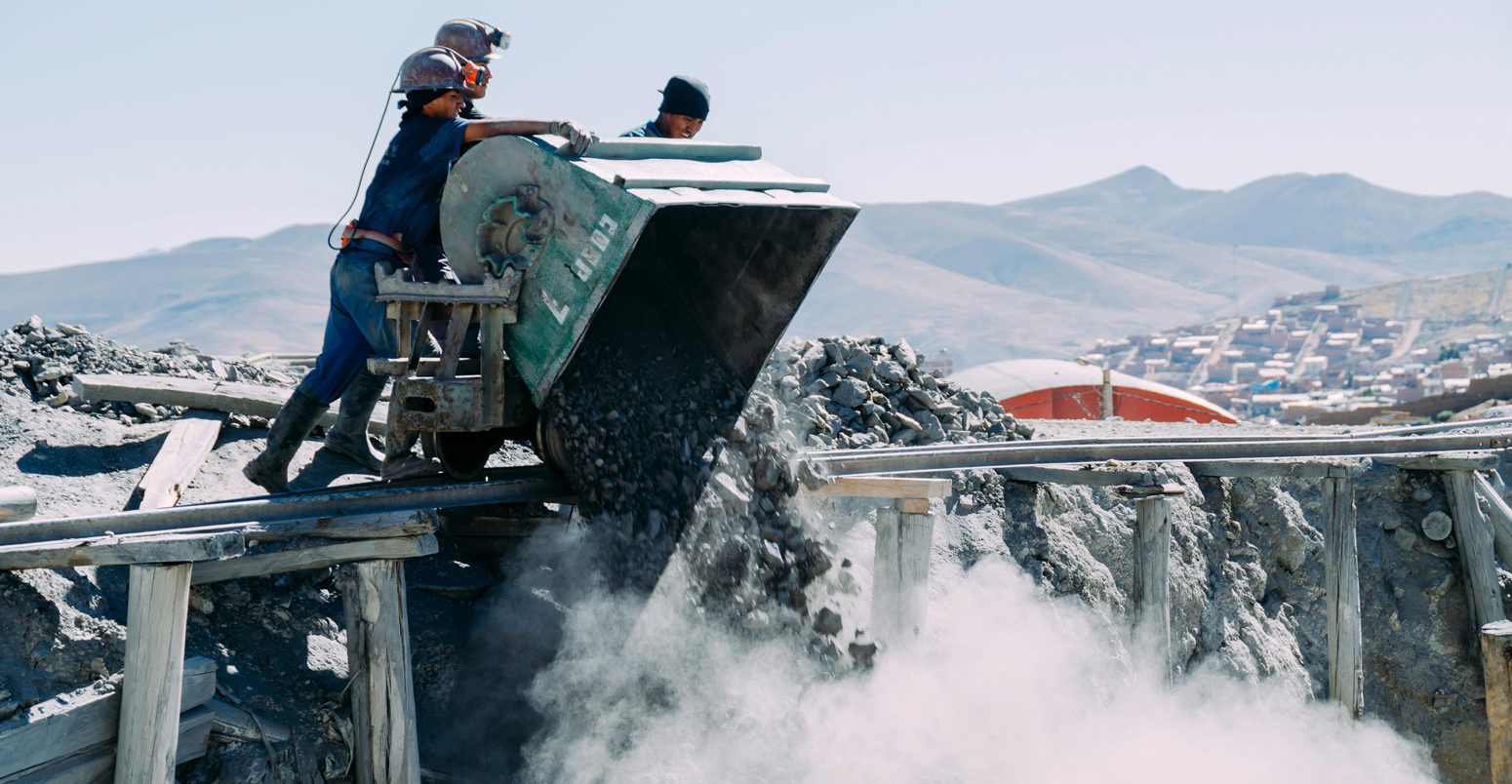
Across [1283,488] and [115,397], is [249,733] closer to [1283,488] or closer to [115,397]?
[115,397]

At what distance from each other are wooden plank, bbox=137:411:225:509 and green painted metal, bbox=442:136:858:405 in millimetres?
1451

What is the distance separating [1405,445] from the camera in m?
8.41

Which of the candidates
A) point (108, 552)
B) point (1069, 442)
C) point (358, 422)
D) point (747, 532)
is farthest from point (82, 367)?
point (1069, 442)

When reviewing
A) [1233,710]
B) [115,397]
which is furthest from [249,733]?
[1233,710]

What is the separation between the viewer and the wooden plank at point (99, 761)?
135 inches

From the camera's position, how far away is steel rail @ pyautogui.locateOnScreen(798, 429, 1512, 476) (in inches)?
248

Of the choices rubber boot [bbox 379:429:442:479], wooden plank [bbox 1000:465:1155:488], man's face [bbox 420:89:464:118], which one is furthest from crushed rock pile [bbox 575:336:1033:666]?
wooden plank [bbox 1000:465:1155:488]

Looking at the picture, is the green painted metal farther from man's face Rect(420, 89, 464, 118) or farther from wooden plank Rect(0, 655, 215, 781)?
wooden plank Rect(0, 655, 215, 781)

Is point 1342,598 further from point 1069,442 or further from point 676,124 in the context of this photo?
point 676,124

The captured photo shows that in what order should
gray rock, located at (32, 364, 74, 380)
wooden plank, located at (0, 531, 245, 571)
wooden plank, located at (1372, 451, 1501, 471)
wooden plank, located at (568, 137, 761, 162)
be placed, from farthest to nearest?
1. wooden plank, located at (1372, 451, 1501, 471)
2. gray rock, located at (32, 364, 74, 380)
3. wooden plank, located at (568, 137, 761, 162)
4. wooden plank, located at (0, 531, 245, 571)

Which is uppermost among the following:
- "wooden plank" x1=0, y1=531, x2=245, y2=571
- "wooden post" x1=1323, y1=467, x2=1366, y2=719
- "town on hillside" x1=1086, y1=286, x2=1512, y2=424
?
"wooden plank" x1=0, y1=531, x2=245, y2=571

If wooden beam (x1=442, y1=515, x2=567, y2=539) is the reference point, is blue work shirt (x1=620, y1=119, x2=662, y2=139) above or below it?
above

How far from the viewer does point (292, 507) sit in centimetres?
428

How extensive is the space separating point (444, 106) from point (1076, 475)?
390 centimetres
